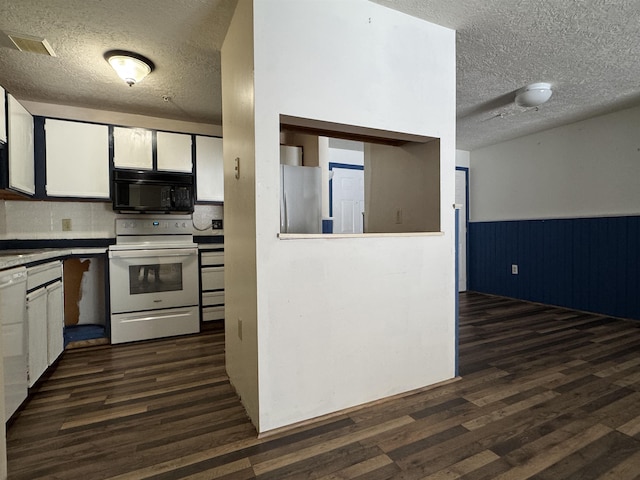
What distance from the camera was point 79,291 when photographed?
350cm

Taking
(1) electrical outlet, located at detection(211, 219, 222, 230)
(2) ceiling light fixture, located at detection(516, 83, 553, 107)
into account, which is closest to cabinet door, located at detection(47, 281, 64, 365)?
(1) electrical outlet, located at detection(211, 219, 222, 230)

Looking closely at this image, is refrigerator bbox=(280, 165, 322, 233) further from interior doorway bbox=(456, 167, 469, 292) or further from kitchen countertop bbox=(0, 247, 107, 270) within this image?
interior doorway bbox=(456, 167, 469, 292)

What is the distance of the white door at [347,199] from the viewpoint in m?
4.87

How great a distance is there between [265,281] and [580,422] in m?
1.82

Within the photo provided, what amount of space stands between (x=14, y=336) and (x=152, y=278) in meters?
1.42

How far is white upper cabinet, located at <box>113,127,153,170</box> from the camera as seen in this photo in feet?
11.0

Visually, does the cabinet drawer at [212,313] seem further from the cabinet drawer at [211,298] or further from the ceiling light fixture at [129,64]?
the ceiling light fixture at [129,64]

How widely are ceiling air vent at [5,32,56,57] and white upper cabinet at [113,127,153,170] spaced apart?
1008 millimetres

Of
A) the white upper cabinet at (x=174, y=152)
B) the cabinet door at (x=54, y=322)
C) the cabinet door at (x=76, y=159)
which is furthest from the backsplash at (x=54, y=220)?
the cabinet door at (x=54, y=322)

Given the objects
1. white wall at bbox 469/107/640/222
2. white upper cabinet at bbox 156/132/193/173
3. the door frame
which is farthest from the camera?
the door frame

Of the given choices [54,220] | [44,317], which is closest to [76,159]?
[54,220]

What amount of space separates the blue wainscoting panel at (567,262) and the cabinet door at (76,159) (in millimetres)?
5172

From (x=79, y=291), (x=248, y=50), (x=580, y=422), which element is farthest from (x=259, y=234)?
(x=79, y=291)

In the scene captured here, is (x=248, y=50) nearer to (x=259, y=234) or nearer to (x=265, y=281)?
(x=259, y=234)
